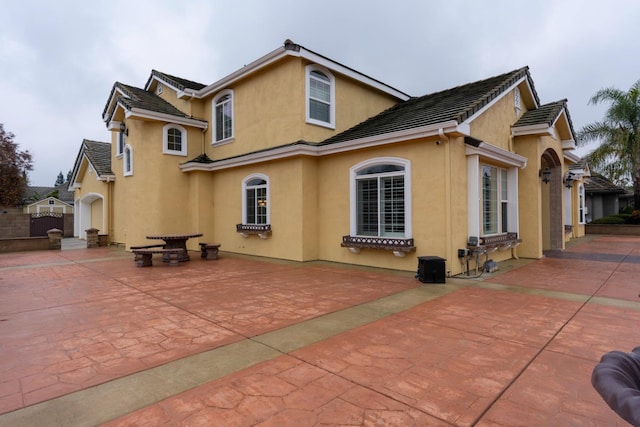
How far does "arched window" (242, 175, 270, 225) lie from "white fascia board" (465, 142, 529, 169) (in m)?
6.67

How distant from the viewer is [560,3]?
13117 millimetres

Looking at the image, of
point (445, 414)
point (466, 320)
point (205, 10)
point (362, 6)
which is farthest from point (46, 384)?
point (362, 6)

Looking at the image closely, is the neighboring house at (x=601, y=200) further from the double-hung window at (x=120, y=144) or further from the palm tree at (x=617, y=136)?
the double-hung window at (x=120, y=144)

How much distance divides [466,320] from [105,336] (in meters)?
5.12

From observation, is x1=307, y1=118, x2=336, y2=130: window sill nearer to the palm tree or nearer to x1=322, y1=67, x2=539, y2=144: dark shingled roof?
x1=322, y1=67, x2=539, y2=144: dark shingled roof

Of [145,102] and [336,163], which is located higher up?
[145,102]

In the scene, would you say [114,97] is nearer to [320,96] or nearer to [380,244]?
[320,96]

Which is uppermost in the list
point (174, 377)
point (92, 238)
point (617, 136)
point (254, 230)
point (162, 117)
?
point (617, 136)

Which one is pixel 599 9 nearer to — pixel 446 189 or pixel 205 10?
pixel 446 189

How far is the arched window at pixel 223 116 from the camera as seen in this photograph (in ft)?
45.6

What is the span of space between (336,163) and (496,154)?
460 cm

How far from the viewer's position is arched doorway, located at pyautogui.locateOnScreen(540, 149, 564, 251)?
518 inches

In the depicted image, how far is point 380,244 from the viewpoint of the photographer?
9031 millimetres

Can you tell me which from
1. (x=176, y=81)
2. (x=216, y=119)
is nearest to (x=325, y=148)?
(x=216, y=119)
